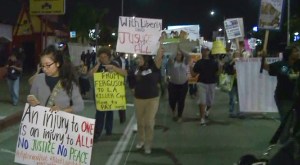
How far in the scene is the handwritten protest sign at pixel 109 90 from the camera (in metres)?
10.3

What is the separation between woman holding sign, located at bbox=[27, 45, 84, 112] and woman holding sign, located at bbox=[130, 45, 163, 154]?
11.4 feet

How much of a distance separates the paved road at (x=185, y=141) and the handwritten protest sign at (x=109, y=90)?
0.63 m

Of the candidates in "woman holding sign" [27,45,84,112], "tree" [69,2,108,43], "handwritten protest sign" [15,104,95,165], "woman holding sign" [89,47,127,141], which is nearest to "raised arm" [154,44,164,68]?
"woman holding sign" [89,47,127,141]

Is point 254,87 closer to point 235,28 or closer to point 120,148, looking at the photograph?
point 235,28

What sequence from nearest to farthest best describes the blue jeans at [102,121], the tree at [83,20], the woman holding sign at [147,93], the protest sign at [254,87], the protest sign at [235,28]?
the woman holding sign at [147,93] < the blue jeans at [102,121] < the protest sign at [254,87] < the protest sign at [235,28] < the tree at [83,20]

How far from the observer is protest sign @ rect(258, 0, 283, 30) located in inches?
434

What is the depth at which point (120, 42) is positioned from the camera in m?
9.59

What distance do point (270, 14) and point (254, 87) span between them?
2.15 m

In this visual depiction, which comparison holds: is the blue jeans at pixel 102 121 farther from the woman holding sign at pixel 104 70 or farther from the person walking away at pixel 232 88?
the person walking away at pixel 232 88

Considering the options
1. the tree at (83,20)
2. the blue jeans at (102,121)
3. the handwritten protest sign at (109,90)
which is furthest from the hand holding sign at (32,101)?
the tree at (83,20)

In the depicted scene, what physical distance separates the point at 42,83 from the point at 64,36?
3718 cm

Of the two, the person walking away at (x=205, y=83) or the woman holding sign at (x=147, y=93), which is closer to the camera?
the woman holding sign at (x=147, y=93)

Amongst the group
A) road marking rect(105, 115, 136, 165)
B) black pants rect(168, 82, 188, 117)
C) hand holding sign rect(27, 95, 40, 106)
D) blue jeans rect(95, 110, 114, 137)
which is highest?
hand holding sign rect(27, 95, 40, 106)

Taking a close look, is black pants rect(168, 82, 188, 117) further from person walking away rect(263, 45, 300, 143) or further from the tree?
the tree
